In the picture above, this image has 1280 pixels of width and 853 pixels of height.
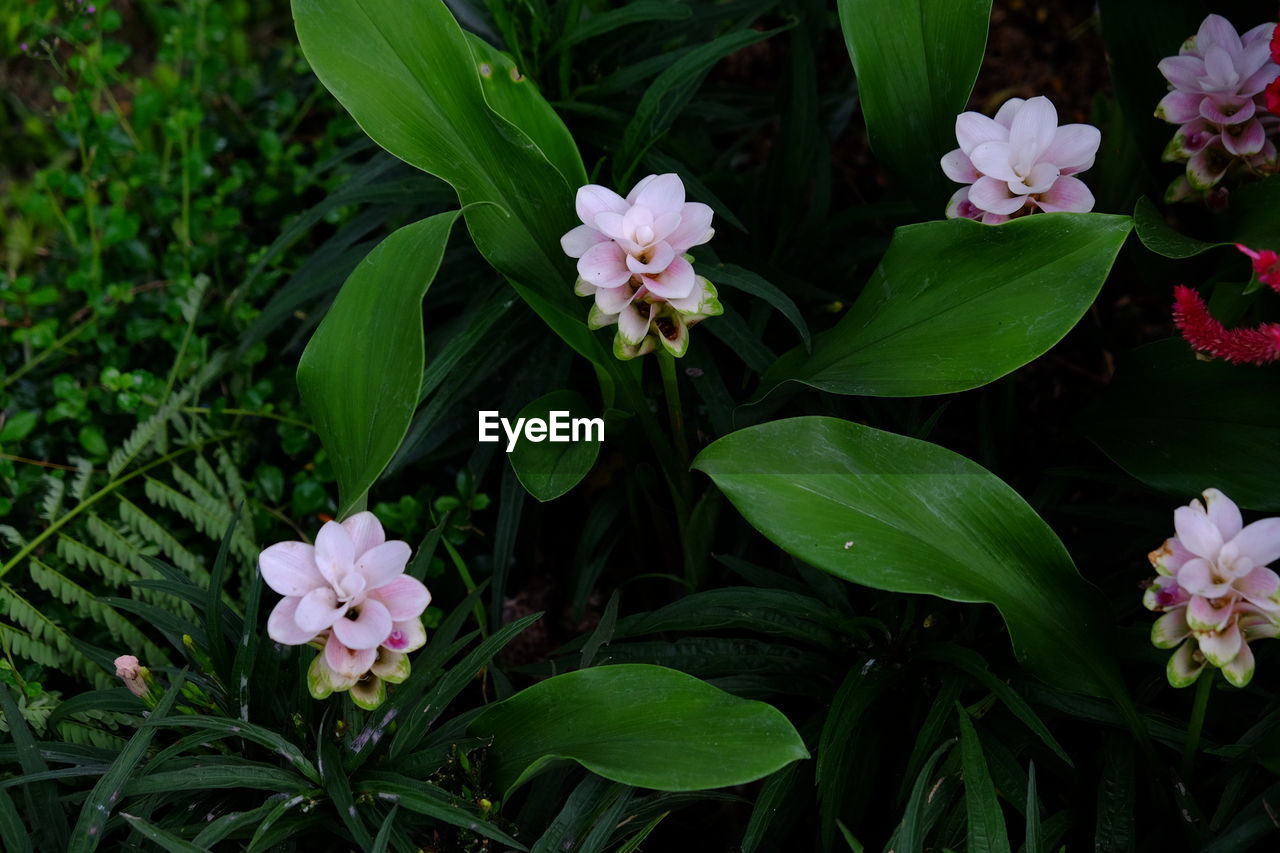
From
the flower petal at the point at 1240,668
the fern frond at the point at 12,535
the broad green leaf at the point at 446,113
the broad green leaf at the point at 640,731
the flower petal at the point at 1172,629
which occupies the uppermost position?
the broad green leaf at the point at 446,113

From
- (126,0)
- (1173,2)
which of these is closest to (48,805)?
(1173,2)

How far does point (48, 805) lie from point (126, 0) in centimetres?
179

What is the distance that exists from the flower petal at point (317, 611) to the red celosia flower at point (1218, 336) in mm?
724

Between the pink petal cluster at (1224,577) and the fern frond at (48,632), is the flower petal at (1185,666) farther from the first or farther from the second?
the fern frond at (48,632)

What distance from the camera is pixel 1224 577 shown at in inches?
30.1

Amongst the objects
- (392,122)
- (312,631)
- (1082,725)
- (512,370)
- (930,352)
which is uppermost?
(392,122)

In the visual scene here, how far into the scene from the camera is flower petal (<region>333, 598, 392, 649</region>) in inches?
30.4

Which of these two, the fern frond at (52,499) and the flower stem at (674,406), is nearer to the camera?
the flower stem at (674,406)

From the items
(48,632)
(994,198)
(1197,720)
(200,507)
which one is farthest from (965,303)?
(48,632)

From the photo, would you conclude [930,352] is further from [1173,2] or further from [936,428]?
[1173,2]

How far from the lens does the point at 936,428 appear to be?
51.8 inches

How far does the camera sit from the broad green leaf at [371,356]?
34.3 inches

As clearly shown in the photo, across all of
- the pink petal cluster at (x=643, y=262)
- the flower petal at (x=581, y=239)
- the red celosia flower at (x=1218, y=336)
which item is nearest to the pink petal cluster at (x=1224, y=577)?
the red celosia flower at (x=1218, y=336)

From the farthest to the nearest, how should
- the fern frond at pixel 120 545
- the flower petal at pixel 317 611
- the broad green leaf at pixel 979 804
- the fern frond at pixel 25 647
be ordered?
the fern frond at pixel 120 545
the fern frond at pixel 25 647
the broad green leaf at pixel 979 804
the flower petal at pixel 317 611
